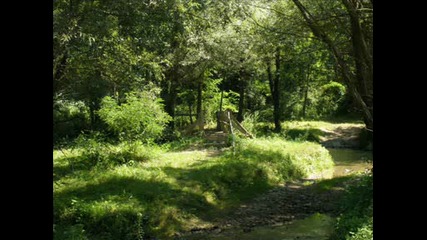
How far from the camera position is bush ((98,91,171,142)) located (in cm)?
1515

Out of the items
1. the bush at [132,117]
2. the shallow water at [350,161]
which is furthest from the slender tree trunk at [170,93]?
A: the shallow water at [350,161]

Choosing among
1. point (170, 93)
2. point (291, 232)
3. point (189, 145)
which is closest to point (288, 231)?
point (291, 232)

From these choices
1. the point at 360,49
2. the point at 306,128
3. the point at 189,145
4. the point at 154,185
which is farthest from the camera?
the point at 306,128

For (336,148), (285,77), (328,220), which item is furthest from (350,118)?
(328,220)

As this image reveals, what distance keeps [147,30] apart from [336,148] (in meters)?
19.5

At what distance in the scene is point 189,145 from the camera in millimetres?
20516

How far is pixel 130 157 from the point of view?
607 inches

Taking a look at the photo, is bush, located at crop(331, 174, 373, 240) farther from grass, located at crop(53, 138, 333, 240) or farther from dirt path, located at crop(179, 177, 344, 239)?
grass, located at crop(53, 138, 333, 240)

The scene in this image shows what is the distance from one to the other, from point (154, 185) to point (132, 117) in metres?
3.11

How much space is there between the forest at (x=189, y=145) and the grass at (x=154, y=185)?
0.04m

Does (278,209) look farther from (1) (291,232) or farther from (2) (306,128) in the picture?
(2) (306,128)

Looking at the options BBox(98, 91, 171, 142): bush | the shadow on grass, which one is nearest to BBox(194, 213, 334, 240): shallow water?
the shadow on grass

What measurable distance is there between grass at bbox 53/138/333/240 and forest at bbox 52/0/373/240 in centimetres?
4
